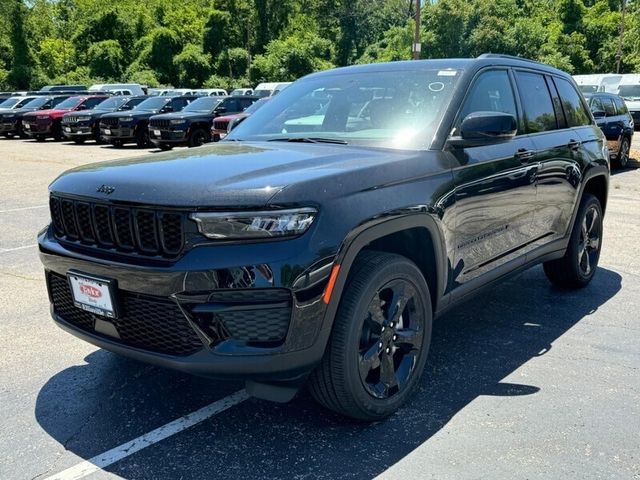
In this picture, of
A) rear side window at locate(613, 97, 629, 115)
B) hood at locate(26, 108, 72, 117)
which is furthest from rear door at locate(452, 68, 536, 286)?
hood at locate(26, 108, 72, 117)

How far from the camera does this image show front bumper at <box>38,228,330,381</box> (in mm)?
2658

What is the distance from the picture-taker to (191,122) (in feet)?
63.5

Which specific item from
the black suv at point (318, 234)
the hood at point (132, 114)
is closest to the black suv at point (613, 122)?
the black suv at point (318, 234)

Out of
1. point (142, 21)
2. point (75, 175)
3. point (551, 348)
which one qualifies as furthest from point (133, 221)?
point (142, 21)

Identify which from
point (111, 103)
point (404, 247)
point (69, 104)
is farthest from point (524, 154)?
point (69, 104)

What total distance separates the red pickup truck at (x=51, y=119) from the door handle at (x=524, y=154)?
23.3 meters

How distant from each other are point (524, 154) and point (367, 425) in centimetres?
221

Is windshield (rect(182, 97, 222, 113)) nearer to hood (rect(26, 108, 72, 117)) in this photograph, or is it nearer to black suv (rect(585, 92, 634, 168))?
hood (rect(26, 108, 72, 117))

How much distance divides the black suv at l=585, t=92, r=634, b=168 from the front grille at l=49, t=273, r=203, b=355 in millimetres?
13134

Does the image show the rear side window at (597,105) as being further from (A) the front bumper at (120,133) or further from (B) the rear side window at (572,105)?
(A) the front bumper at (120,133)

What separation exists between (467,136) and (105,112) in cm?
2153

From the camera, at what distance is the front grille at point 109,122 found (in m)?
20.8

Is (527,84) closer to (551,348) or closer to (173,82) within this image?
(551,348)

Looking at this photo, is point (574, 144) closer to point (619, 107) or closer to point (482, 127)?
point (482, 127)
